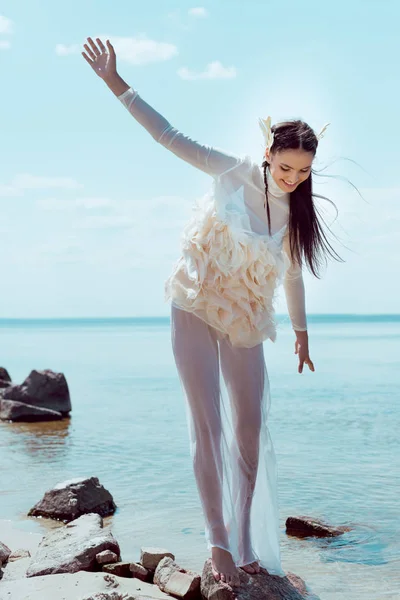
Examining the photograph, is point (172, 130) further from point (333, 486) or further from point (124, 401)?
point (124, 401)

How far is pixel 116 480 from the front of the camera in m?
7.43

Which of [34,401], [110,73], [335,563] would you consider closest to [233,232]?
[110,73]

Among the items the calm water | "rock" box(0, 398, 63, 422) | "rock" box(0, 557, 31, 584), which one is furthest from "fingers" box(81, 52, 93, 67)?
"rock" box(0, 398, 63, 422)

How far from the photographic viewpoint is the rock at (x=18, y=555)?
4.75 m

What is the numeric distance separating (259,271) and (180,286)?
0.36 meters

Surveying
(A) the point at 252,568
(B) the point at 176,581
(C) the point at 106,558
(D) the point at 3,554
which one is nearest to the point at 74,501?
(D) the point at 3,554

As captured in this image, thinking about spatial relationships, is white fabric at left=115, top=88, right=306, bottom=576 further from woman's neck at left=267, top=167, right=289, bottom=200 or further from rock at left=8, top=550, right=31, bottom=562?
rock at left=8, top=550, right=31, bottom=562

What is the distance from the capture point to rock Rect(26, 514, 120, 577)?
13.8ft

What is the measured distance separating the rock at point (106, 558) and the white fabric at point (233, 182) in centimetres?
146

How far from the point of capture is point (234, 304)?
12.1ft

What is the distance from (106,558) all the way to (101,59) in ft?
8.17

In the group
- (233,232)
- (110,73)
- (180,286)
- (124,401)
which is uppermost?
(110,73)

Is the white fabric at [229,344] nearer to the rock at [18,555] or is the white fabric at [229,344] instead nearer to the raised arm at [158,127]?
the raised arm at [158,127]

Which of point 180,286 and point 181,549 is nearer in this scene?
point 180,286
